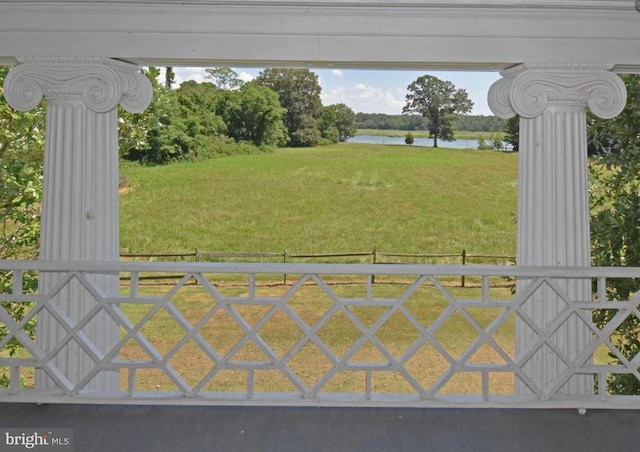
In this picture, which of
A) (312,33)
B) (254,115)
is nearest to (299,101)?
(254,115)

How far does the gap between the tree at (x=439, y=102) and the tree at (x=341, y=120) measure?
664mm

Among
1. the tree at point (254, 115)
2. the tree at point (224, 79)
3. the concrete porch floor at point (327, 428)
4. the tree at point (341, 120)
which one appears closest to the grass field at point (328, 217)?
the tree at point (341, 120)

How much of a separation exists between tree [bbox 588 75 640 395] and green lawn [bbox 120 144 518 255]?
279 centimetres

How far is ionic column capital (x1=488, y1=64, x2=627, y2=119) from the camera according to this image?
1912 mm

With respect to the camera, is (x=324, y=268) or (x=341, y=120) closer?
(x=324, y=268)

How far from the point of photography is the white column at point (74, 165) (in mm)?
1923

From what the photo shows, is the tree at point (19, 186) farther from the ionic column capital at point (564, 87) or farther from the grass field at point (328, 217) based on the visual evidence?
the ionic column capital at point (564, 87)

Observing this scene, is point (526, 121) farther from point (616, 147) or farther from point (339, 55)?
point (616, 147)

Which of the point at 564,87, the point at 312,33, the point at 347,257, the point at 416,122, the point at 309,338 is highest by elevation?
the point at 416,122

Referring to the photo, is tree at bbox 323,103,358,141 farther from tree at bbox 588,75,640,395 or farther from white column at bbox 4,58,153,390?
white column at bbox 4,58,153,390

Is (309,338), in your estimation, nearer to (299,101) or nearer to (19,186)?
(19,186)

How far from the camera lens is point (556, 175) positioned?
196 centimetres

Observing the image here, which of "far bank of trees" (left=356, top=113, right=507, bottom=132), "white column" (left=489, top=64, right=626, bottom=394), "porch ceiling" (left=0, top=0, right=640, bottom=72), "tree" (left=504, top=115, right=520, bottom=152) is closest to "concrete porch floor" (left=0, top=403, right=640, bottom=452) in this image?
"white column" (left=489, top=64, right=626, bottom=394)

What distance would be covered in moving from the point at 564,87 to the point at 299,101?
144 inches
